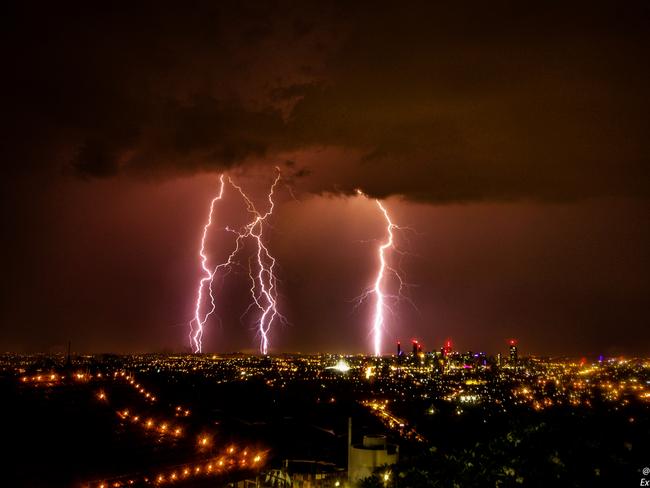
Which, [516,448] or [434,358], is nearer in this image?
[516,448]

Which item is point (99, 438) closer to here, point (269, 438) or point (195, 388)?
point (269, 438)

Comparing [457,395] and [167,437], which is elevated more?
[457,395]

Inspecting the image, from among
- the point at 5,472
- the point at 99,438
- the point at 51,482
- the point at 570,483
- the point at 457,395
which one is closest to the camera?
the point at 570,483

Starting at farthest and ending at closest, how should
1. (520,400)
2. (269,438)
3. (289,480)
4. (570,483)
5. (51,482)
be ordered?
1. (520,400)
2. (269,438)
3. (51,482)
4. (289,480)
5. (570,483)

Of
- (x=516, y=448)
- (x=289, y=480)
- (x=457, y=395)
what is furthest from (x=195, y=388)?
(x=516, y=448)

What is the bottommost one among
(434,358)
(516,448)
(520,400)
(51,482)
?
(51,482)

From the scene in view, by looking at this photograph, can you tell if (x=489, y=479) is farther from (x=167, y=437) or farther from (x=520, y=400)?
(x=520, y=400)

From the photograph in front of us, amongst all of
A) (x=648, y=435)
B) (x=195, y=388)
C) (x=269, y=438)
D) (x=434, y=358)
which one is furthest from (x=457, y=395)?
(x=434, y=358)
